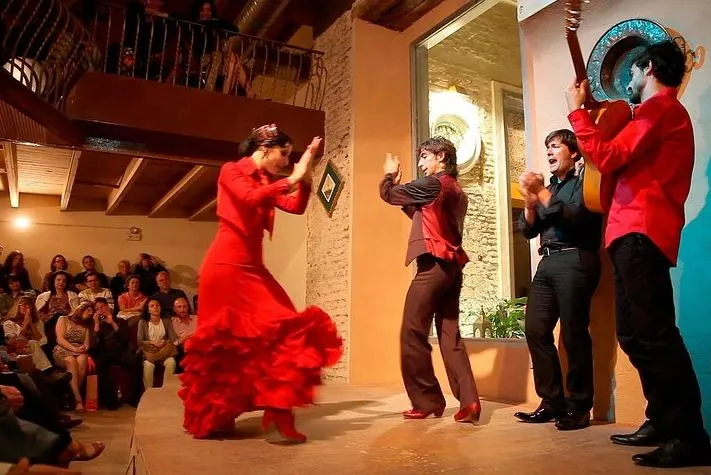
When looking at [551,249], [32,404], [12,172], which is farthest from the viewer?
[12,172]

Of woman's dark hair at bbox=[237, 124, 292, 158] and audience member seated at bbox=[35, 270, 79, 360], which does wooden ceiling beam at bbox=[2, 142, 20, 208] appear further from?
woman's dark hair at bbox=[237, 124, 292, 158]

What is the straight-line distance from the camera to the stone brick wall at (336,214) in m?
5.38

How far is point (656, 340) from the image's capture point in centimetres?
195

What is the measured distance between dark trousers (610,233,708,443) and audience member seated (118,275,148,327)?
5705 mm

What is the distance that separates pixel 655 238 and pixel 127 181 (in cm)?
645

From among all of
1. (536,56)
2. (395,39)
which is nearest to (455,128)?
(395,39)

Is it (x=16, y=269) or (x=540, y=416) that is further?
(x=16, y=269)

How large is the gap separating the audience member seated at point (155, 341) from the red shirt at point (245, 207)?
3.90 meters

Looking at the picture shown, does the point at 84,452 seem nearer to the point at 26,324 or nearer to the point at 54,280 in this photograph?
the point at 26,324

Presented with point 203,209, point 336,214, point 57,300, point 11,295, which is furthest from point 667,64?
point 203,209

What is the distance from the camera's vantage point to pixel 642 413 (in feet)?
9.39

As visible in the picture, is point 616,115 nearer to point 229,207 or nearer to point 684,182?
point 684,182

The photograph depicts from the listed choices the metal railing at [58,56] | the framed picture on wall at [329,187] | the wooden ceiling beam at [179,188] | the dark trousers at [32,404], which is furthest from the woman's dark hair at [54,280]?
the dark trousers at [32,404]

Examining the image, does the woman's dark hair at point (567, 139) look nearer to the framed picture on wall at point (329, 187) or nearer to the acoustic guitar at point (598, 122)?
the acoustic guitar at point (598, 122)
